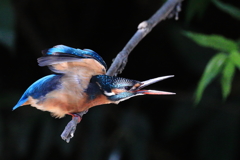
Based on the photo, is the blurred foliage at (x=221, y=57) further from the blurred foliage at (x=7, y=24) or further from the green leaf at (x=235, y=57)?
the blurred foliage at (x=7, y=24)

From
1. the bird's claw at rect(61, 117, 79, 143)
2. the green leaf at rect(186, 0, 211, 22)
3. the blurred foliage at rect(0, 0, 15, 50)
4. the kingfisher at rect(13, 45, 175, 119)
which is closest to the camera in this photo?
the bird's claw at rect(61, 117, 79, 143)

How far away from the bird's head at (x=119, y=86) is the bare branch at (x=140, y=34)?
4 cm

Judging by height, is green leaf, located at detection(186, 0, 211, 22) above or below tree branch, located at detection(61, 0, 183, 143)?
below

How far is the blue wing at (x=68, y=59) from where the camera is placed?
1.17 m

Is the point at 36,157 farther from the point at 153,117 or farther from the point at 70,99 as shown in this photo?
the point at 70,99

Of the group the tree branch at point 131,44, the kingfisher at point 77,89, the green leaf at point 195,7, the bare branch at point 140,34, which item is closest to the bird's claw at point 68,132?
the tree branch at point 131,44

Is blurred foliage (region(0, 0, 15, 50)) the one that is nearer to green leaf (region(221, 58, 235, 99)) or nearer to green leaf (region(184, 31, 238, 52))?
green leaf (region(184, 31, 238, 52))

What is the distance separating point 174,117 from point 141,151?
0.34 meters

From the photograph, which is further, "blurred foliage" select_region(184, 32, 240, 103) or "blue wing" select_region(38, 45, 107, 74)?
"blurred foliage" select_region(184, 32, 240, 103)

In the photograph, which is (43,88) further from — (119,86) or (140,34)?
(140,34)

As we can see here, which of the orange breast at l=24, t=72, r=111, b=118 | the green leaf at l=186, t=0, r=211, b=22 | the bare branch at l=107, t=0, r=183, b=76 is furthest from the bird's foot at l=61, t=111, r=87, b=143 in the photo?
the green leaf at l=186, t=0, r=211, b=22

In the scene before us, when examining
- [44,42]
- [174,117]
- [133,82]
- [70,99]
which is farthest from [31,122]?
[133,82]

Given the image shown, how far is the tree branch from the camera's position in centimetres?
111

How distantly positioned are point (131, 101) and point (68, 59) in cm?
130
